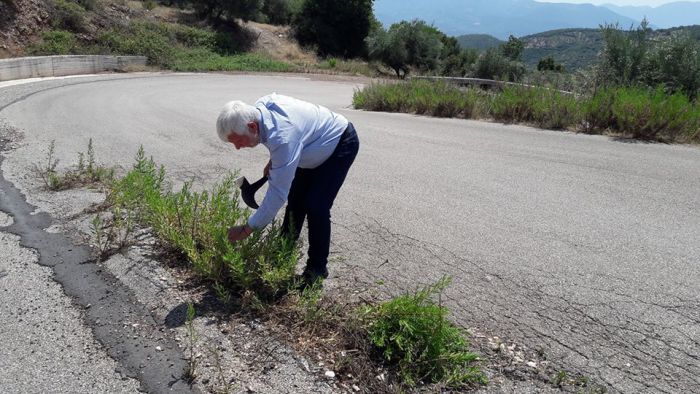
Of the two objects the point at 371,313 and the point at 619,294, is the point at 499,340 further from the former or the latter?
the point at 619,294

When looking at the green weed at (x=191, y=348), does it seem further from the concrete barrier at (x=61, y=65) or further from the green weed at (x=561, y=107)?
the concrete barrier at (x=61, y=65)

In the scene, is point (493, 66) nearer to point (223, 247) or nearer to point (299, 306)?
point (223, 247)

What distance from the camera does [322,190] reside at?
369 cm

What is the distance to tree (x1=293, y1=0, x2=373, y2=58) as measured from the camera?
153 ft

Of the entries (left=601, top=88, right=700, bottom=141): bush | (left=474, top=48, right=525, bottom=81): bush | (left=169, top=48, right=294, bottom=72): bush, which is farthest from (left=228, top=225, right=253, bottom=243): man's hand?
(left=169, top=48, right=294, bottom=72): bush

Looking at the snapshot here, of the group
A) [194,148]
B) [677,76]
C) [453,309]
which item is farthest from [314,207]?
[677,76]

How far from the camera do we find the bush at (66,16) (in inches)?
1053

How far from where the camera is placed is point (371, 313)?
11.0 ft

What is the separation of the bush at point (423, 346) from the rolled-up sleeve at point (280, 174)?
0.94m

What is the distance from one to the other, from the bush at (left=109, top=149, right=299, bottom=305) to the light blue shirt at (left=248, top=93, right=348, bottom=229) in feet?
1.02

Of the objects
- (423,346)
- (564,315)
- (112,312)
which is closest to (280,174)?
(423,346)

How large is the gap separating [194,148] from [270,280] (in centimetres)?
572

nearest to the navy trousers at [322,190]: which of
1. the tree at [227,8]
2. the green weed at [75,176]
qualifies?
the green weed at [75,176]

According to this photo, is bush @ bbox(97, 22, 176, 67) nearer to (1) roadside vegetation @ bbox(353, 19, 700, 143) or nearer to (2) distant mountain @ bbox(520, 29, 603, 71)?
(1) roadside vegetation @ bbox(353, 19, 700, 143)
